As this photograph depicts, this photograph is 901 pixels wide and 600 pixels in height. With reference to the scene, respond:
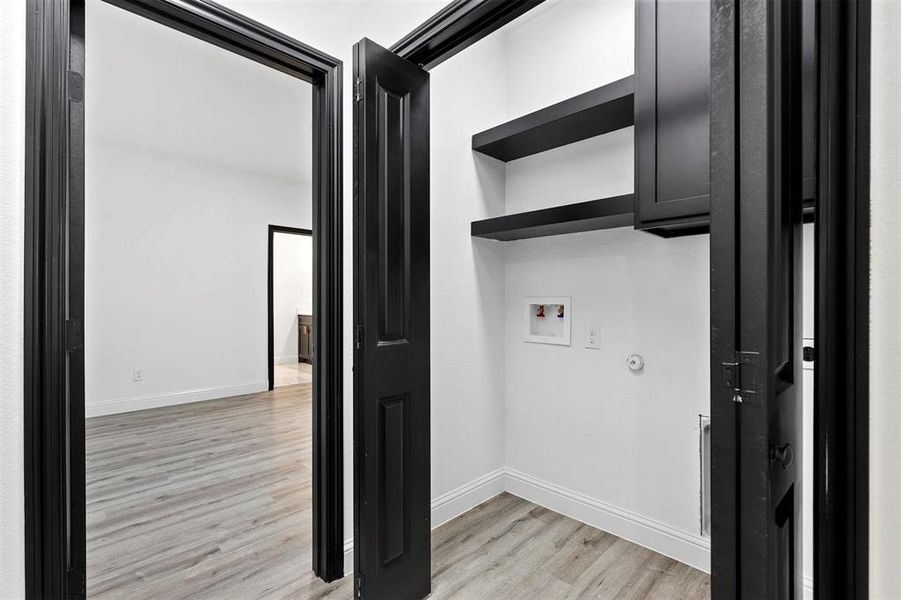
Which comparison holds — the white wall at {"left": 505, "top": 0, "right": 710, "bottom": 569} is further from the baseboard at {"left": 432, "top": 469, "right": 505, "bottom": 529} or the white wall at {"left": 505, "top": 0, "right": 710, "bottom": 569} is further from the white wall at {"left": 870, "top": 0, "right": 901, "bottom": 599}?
the white wall at {"left": 870, "top": 0, "right": 901, "bottom": 599}

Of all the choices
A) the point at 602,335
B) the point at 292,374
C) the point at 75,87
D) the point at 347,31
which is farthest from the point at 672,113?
the point at 292,374

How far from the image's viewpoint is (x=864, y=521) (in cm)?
43

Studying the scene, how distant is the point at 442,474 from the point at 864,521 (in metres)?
2.03

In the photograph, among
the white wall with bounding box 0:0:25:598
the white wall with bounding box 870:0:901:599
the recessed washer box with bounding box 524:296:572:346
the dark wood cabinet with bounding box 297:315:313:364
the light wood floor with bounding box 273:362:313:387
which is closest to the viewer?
the white wall with bounding box 870:0:901:599

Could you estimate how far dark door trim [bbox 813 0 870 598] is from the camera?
0.44 meters

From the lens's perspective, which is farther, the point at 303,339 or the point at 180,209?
the point at 303,339

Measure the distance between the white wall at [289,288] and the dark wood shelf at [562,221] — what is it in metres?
6.14

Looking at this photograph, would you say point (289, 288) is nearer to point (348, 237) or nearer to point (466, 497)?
point (466, 497)

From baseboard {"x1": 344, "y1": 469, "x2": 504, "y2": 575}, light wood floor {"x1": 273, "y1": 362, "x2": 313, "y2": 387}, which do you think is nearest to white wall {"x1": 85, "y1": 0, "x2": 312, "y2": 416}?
light wood floor {"x1": 273, "y1": 362, "x2": 313, "y2": 387}

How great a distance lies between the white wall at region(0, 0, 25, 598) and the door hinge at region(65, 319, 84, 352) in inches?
4.0

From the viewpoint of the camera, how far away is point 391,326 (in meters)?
1.61

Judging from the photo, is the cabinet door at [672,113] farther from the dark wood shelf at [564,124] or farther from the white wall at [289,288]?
the white wall at [289,288]

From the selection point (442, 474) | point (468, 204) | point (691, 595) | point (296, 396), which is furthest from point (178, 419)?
point (691, 595)

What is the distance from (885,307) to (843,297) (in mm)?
34
